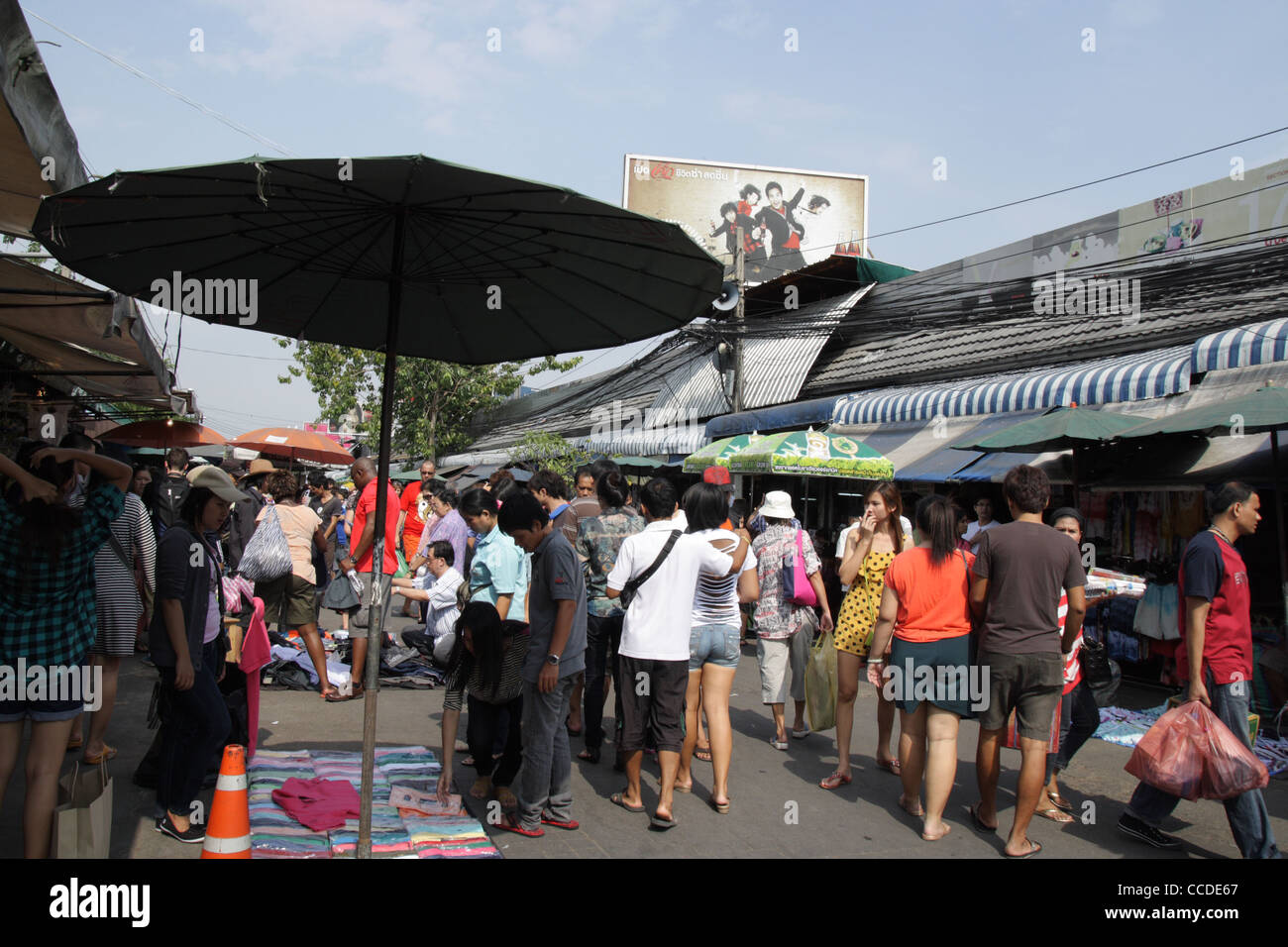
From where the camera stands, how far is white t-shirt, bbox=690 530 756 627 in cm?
519

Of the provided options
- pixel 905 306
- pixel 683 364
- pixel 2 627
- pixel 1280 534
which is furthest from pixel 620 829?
pixel 683 364

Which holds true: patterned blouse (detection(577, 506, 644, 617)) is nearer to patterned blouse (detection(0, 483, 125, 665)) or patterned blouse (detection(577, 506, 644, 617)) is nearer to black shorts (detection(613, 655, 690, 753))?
black shorts (detection(613, 655, 690, 753))

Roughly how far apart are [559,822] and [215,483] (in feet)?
Result: 8.18

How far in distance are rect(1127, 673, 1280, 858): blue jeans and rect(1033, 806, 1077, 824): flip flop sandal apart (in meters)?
0.41

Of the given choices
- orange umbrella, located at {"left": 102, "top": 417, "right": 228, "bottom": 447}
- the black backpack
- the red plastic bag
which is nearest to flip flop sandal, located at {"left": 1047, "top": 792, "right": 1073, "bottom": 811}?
the red plastic bag

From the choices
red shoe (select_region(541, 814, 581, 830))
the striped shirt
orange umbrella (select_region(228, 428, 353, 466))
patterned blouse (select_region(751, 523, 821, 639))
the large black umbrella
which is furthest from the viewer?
orange umbrella (select_region(228, 428, 353, 466))

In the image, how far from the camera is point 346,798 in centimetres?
463

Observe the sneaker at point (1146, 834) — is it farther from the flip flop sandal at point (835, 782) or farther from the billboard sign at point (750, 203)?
the billboard sign at point (750, 203)

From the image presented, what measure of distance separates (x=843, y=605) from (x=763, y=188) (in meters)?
22.4

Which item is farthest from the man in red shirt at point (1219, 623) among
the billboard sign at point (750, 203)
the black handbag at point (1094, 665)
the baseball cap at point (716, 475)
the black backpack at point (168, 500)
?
the billboard sign at point (750, 203)

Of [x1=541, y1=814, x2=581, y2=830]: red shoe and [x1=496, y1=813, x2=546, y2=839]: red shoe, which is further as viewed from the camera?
[x1=541, y1=814, x2=581, y2=830]: red shoe

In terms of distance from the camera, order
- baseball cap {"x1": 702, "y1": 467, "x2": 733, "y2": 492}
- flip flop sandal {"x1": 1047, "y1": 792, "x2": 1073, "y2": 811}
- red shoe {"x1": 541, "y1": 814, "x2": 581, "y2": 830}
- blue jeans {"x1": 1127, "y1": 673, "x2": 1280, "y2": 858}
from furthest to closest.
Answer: baseball cap {"x1": 702, "y1": 467, "x2": 733, "y2": 492} < flip flop sandal {"x1": 1047, "y1": 792, "x2": 1073, "y2": 811} < red shoe {"x1": 541, "y1": 814, "x2": 581, "y2": 830} < blue jeans {"x1": 1127, "y1": 673, "x2": 1280, "y2": 858}

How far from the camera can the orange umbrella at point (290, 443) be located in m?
17.0

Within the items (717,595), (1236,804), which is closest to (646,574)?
(717,595)
